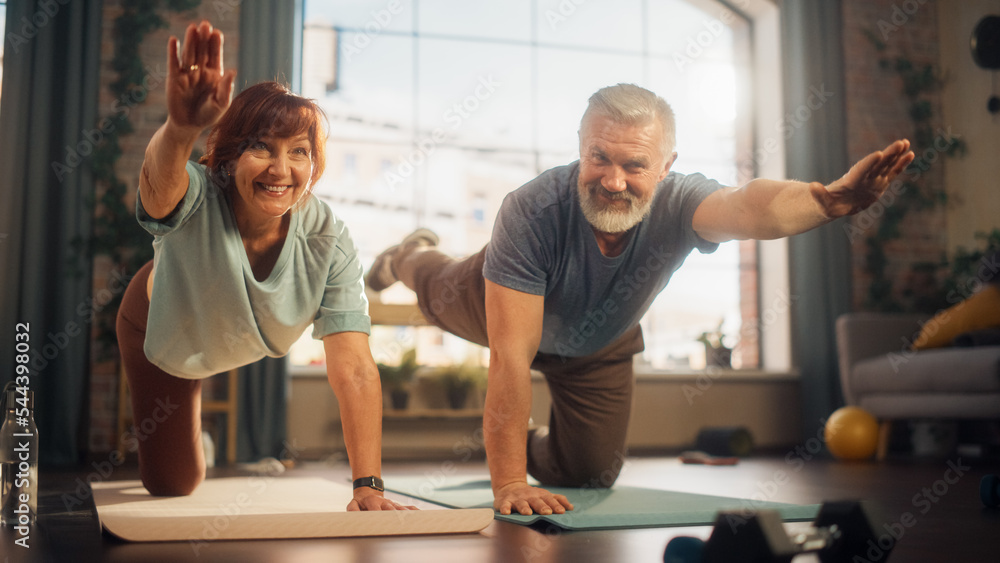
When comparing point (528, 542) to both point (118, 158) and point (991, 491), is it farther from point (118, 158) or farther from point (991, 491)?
point (118, 158)

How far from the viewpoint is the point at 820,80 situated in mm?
5477

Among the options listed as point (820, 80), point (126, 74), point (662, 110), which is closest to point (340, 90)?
point (126, 74)

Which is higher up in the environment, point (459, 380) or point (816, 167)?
point (816, 167)

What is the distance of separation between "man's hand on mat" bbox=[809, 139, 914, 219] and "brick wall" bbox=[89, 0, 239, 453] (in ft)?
11.8

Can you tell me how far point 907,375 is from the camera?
4074 millimetres

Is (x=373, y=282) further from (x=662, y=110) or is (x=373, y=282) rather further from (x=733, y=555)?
(x=733, y=555)

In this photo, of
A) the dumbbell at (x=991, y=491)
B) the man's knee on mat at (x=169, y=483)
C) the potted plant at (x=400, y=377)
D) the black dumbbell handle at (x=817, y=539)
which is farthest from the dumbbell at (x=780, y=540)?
the potted plant at (x=400, y=377)

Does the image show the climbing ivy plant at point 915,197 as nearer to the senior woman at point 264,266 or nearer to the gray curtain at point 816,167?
the gray curtain at point 816,167

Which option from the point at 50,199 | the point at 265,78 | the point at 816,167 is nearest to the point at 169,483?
the point at 50,199

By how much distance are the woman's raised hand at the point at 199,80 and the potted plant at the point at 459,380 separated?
11.2ft

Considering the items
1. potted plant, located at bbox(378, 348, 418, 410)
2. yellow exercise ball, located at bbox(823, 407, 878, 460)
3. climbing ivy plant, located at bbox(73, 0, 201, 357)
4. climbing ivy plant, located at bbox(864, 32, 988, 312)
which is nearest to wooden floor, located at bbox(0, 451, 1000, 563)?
yellow exercise ball, located at bbox(823, 407, 878, 460)

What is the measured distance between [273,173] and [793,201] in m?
1.00

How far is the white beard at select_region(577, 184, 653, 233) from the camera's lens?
188cm

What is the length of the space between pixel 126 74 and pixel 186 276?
313cm
